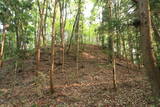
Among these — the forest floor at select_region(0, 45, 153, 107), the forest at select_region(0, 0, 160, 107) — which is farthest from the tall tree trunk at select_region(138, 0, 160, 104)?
the forest floor at select_region(0, 45, 153, 107)

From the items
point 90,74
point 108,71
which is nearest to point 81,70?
point 90,74

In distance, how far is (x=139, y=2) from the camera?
6.38 metres

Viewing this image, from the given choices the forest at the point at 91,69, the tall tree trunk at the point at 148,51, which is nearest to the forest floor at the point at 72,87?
the forest at the point at 91,69

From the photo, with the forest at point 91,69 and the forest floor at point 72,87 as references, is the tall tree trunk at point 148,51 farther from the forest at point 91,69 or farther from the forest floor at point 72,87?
the forest floor at point 72,87

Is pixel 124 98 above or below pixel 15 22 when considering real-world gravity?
below

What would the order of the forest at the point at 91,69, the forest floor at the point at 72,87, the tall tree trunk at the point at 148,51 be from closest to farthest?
the tall tree trunk at the point at 148,51 < the forest at the point at 91,69 < the forest floor at the point at 72,87

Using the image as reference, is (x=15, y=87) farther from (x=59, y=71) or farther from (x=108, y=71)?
(x=108, y=71)

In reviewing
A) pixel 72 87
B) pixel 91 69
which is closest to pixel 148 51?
pixel 72 87

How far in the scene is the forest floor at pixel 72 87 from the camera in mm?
8930

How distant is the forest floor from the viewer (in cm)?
893

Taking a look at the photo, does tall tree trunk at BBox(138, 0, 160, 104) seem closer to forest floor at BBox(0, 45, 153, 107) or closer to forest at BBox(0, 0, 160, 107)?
forest at BBox(0, 0, 160, 107)

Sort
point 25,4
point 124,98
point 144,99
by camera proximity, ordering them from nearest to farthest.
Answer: point 144,99 < point 124,98 < point 25,4

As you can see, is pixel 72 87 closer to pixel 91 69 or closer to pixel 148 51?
pixel 91 69

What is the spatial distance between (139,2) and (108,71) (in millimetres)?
10535
